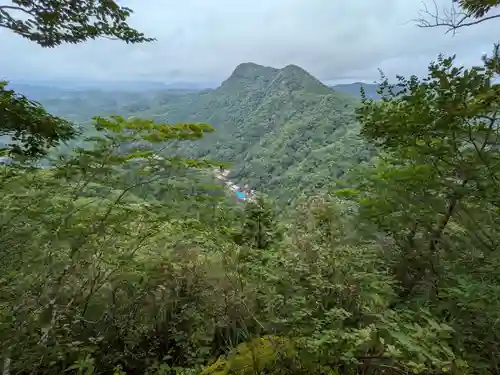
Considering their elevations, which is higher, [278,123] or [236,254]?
[236,254]

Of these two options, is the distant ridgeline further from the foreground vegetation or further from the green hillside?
the foreground vegetation

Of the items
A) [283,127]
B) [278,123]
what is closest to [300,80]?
Result: [278,123]

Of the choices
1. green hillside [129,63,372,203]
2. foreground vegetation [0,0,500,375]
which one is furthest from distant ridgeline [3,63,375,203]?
foreground vegetation [0,0,500,375]

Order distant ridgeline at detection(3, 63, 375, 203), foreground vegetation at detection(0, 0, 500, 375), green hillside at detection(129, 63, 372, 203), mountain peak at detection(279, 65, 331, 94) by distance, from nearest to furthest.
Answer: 1. foreground vegetation at detection(0, 0, 500, 375)
2. distant ridgeline at detection(3, 63, 375, 203)
3. green hillside at detection(129, 63, 372, 203)
4. mountain peak at detection(279, 65, 331, 94)

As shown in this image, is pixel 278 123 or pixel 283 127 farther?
pixel 278 123

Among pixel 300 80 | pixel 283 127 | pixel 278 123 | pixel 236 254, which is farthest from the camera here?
pixel 300 80

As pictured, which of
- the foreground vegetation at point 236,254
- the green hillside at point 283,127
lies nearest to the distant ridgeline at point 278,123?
the green hillside at point 283,127

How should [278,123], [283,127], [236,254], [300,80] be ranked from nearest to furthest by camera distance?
[236,254], [283,127], [278,123], [300,80]

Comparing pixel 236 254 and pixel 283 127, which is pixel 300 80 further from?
pixel 236 254
